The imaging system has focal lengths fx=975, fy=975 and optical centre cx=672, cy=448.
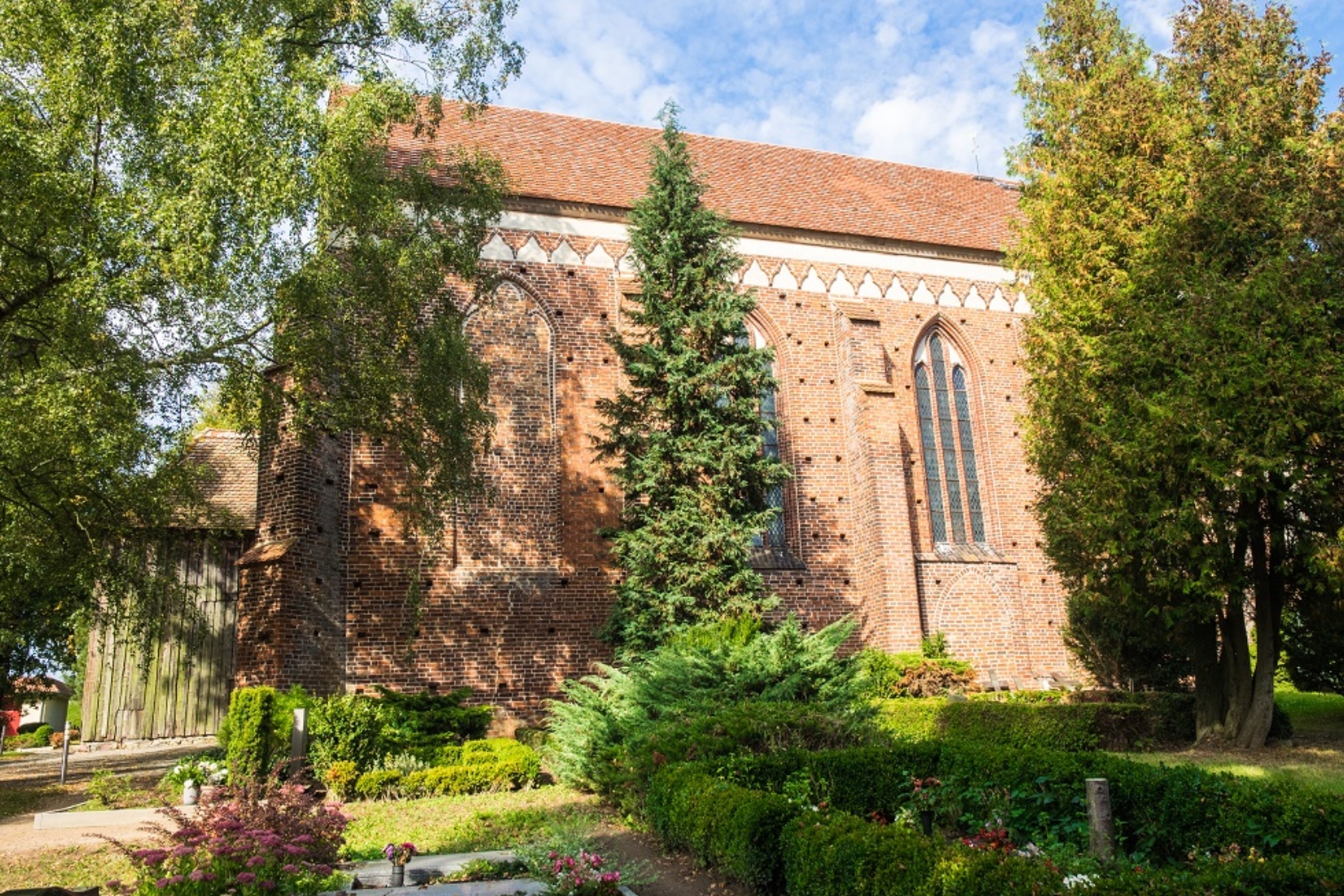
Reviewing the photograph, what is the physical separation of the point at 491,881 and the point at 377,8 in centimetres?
1203

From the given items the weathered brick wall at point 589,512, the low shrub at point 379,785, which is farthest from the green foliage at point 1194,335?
the low shrub at point 379,785

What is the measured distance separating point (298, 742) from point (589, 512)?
6.13 meters

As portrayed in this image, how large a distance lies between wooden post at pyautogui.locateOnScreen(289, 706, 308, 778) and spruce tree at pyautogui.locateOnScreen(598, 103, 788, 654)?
181 inches

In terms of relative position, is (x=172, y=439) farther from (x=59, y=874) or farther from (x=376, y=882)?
(x=376, y=882)

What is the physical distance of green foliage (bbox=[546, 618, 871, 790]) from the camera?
10461 millimetres

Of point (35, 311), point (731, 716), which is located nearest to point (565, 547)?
point (731, 716)

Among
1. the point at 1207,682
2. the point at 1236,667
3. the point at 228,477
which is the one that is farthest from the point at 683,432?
the point at 228,477

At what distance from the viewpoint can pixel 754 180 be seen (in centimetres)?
2077

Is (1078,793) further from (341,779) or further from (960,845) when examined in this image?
(341,779)

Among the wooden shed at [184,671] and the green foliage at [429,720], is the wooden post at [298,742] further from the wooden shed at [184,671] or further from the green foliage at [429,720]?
the wooden shed at [184,671]

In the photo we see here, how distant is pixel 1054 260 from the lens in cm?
1491

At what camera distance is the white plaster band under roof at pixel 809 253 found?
57.0ft

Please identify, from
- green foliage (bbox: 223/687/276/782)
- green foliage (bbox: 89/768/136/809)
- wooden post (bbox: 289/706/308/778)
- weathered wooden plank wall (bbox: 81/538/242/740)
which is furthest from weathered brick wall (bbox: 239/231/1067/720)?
weathered wooden plank wall (bbox: 81/538/242/740)

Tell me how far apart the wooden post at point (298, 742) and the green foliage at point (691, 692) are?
2940mm
